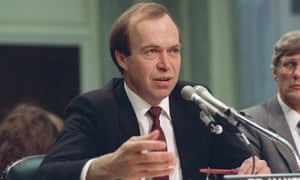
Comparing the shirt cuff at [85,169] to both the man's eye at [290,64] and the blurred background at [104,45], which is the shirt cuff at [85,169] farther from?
the blurred background at [104,45]

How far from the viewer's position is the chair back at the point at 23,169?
279 centimetres

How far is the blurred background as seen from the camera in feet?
19.1

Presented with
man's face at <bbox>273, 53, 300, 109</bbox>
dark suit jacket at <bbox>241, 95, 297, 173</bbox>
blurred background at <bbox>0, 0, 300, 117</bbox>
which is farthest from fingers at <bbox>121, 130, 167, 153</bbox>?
blurred background at <bbox>0, 0, 300, 117</bbox>

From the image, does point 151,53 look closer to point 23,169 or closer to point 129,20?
point 129,20

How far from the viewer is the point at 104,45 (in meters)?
6.23

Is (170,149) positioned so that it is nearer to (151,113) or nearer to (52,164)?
(151,113)

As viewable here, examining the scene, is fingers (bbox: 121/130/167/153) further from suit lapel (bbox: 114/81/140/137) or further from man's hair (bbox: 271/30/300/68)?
man's hair (bbox: 271/30/300/68)

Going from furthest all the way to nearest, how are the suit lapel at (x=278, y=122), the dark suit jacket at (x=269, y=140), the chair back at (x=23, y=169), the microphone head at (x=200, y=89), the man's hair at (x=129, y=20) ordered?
the suit lapel at (x=278, y=122) < the dark suit jacket at (x=269, y=140) < the chair back at (x=23, y=169) < the man's hair at (x=129, y=20) < the microphone head at (x=200, y=89)

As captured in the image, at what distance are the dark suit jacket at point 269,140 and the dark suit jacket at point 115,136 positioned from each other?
322 mm

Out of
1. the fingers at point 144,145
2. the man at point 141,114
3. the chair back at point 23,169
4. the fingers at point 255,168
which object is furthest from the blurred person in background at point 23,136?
the fingers at point 144,145

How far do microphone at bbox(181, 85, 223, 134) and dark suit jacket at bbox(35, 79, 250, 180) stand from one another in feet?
0.73

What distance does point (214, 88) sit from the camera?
19.4ft

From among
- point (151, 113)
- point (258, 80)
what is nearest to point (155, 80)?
point (151, 113)

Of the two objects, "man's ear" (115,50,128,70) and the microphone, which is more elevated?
"man's ear" (115,50,128,70)
